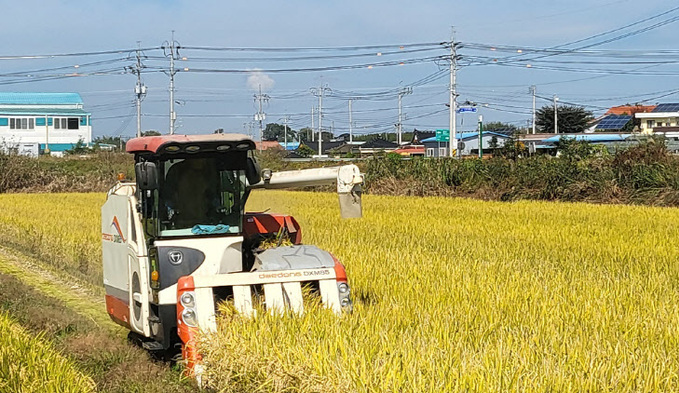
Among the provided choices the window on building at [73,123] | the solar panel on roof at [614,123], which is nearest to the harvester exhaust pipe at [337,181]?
the solar panel on roof at [614,123]

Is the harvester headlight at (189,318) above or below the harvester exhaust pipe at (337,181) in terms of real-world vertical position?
below

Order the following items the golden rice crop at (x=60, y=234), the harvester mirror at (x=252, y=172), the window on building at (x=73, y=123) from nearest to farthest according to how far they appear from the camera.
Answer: the harvester mirror at (x=252, y=172) → the golden rice crop at (x=60, y=234) → the window on building at (x=73, y=123)

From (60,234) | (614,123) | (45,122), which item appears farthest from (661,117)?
(60,234)

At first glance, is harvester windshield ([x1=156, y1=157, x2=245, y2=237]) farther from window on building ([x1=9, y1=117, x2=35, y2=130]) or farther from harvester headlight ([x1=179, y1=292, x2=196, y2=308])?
window on building ([x1=9, y1=117, x2=35, y2=130])

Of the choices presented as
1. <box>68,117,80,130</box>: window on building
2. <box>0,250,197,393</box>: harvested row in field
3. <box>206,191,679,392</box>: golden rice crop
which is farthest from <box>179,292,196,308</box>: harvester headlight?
<box>68,117,80,130</box>: window on building

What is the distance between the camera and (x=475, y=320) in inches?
277

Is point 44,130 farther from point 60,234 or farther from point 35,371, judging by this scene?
point 35,371

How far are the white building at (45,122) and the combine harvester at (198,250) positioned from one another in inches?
2798

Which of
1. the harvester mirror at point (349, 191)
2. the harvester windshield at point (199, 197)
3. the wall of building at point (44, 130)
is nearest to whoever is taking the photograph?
the harvester windshield at point (199, 197)

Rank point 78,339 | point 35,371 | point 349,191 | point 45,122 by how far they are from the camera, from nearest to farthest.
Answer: point 35,371
point 349,191
point 78,339
point 45,122

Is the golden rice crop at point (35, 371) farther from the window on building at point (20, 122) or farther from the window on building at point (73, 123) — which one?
the window on building at point (73, 123)

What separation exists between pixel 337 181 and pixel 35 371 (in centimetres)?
311

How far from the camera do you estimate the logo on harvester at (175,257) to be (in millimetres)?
7273

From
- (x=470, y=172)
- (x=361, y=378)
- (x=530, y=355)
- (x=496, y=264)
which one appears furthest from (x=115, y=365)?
(x=470, y=172)
